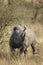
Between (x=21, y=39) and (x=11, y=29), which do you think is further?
(x=11, y=29)

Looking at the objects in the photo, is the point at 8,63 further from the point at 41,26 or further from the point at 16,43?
the point at 41,26

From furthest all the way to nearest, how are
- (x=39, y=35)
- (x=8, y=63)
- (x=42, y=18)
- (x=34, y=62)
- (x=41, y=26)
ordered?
(x=42, y=18), (x=41, y=26), (x=39, y=35), (x=34, y=62), (x=8, y=63)

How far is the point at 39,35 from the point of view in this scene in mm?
10562

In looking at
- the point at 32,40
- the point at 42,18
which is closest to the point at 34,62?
the point at 32,40

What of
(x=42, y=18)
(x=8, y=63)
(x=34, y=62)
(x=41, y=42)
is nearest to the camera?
(x=8, y=63)

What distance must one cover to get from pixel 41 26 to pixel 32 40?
2.68 meters

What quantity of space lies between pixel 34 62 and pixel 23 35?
76 cm

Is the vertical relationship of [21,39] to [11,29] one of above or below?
above

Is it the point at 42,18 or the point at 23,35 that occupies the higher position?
the point at 23,35

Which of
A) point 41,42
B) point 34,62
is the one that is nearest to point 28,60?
point 34,62

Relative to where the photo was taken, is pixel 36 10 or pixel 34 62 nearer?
pixel 34 62

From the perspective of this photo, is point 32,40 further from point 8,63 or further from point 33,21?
point 33,21

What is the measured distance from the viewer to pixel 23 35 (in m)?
Answer: 8.16

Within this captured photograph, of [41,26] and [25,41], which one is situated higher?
[25,41]
